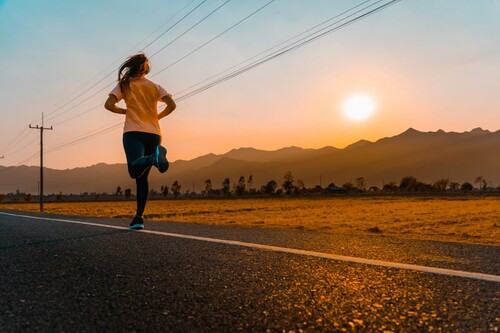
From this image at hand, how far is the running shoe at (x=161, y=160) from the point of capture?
4984mm

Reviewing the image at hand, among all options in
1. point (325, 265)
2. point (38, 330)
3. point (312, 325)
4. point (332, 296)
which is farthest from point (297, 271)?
point (38, 330)

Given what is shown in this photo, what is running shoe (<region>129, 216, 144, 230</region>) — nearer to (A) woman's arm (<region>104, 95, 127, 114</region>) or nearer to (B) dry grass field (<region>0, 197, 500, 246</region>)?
(A) woman's arm (<region>104, 95, 127, 114</region>)

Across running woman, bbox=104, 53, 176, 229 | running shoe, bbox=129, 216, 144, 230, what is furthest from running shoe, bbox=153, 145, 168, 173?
running shoe, bbox=129, 216, 144, 230

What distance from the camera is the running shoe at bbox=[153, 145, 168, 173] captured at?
16.4 ft

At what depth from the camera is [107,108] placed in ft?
18.2

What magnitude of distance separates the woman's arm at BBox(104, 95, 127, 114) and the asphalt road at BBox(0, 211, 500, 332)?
2485 mm

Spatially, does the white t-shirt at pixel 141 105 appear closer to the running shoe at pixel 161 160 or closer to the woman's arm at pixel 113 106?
the woman's arm at pixel 113 106

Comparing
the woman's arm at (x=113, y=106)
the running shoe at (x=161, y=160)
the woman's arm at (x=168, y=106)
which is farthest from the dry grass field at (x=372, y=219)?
the woman's arm at (x=113, y=106)

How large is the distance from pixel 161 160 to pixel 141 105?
89 centimetres

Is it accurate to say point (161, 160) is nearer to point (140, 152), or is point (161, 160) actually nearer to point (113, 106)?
point (140, 152)

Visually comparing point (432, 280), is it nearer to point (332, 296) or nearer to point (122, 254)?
point (332, 296)

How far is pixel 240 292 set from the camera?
2045mm

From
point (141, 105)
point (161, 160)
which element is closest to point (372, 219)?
point (141, 105)

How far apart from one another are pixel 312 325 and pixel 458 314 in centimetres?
58
